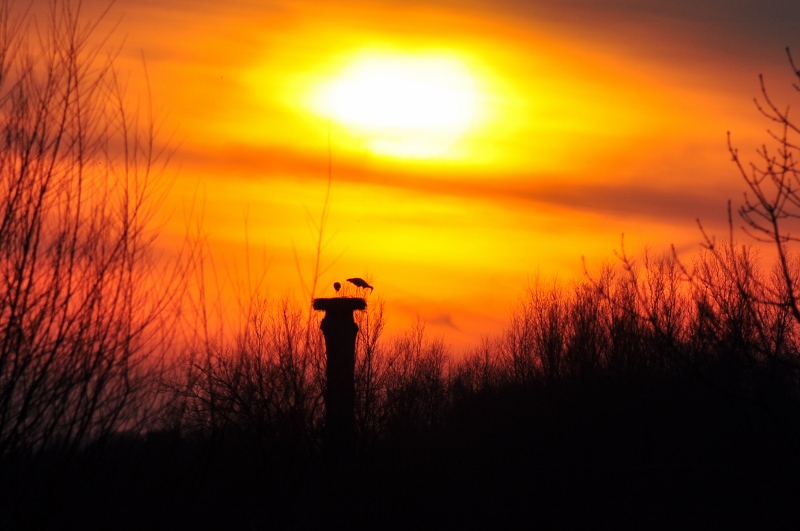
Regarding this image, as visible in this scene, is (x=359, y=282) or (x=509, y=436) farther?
(x=509, y=436)

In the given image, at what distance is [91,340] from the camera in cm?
561

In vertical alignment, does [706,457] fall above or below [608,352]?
below

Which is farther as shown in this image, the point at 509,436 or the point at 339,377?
the point at 509,436

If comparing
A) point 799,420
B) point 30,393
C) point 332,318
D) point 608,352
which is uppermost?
point 608,352

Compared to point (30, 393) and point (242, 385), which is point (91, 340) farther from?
point (242, 385)

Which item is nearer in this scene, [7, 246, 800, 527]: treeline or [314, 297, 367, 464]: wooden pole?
[7, 246, 800, 527]: treeline

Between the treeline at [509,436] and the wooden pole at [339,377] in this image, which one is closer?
the treeline at [509,436]

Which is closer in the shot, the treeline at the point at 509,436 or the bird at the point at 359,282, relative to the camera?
the treeline at the point at 509,436

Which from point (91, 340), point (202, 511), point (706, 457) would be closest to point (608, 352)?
point (706, 457)

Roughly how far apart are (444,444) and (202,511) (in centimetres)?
1489

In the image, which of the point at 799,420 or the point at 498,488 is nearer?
the point at 498,488

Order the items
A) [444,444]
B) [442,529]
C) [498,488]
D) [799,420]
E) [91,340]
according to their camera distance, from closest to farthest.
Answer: [91,340] < [442,529] < [498,488] < [799,420] < [444,444]

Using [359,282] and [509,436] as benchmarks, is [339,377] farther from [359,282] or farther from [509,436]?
[509,436]

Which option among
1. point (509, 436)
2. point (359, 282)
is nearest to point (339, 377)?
point (359, 282)
